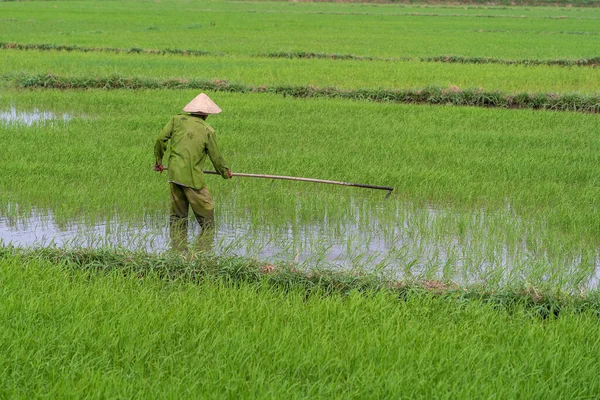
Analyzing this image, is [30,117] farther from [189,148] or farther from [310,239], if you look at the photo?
[310,239]

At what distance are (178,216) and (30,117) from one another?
195 inches

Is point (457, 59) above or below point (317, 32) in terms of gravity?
below

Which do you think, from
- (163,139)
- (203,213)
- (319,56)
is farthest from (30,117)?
(319,56)

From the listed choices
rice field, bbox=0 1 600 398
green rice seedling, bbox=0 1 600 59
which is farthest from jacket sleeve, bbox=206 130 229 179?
green rice seedling, bbox=0 1 600 59

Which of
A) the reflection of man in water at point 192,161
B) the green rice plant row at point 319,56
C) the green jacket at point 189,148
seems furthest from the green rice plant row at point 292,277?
the green rice plant row at point 319,56

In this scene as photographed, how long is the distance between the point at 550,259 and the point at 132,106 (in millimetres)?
6535

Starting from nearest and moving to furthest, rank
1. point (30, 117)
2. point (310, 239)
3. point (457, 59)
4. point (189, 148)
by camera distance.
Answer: point (189, 148) → point (310, 239) → point (30, 117) → point (457, 59)

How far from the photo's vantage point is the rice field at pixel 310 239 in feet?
10.0

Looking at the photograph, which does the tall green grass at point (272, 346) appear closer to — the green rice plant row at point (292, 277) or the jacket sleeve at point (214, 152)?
the green rice plant row at point (292, 277)

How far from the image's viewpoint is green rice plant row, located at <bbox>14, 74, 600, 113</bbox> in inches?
433

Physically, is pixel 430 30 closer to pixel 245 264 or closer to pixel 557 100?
pixel 557 100

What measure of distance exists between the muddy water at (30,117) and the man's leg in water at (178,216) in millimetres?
3919

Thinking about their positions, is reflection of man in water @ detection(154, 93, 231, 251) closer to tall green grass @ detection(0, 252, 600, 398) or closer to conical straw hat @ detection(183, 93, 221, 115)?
conical straw hat @ detection(183, 93, 221, 115)

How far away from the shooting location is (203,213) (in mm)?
5410
